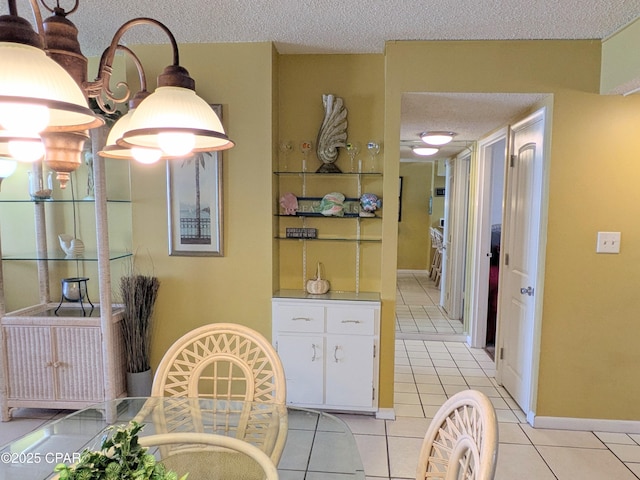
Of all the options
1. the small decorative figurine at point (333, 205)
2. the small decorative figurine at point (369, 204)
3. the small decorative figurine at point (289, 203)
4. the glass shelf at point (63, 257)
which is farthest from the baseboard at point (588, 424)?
the glass shelf at point (63, 257)

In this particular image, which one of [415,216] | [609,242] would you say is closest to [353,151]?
[609,242]

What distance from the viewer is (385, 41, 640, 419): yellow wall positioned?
2455 millimetres

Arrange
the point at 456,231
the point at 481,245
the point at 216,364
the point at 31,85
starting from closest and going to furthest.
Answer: the point at 31,85, the point at 216,364, the point at 481,245, the point at 456,231

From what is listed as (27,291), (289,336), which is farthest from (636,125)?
(27,291)

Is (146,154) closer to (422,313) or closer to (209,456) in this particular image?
(209,456)

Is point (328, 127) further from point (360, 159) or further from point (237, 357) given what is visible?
point (237, 357)

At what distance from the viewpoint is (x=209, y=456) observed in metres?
1.41

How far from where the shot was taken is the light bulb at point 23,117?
0.77 metres

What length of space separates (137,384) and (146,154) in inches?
78.8

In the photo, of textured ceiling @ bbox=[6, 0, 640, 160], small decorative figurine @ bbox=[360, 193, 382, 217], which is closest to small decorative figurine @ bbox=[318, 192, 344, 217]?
small decorative figurine @ bbox=[360, 193, 382, 217]

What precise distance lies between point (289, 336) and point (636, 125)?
251cm

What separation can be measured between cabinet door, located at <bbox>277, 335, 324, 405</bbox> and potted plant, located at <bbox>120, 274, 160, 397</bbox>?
900 mm

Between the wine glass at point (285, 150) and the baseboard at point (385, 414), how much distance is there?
179 cm

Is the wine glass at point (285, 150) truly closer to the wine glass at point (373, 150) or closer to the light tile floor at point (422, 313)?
the wine glass at point (373, 150)
